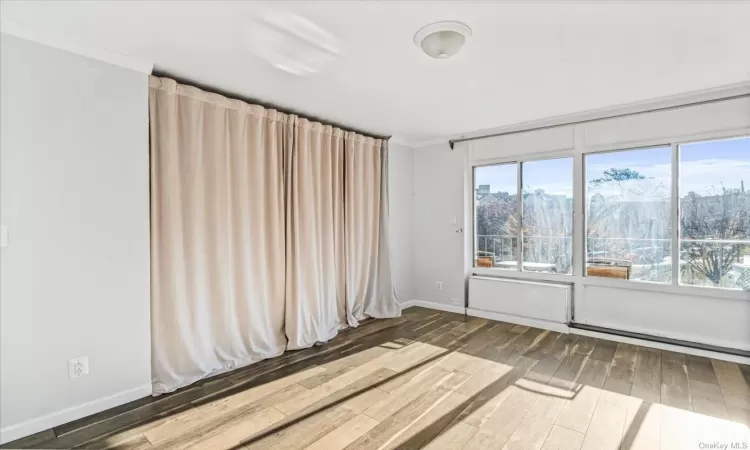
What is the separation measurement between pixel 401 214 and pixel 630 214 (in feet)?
9.11

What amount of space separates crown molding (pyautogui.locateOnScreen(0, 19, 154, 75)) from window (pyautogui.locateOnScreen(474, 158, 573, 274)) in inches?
158

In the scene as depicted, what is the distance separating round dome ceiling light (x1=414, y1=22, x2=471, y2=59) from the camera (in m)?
2.11

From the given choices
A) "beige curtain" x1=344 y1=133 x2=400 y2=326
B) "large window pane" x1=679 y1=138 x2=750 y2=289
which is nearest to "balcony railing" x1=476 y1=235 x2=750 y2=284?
"large window pane" x1=679 y1=138 x2=750 y2=289

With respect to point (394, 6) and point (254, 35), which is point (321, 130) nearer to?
point (254, 35)

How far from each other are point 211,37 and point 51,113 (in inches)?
43.1

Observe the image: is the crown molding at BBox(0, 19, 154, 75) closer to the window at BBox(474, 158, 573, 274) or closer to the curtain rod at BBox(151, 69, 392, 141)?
the curtain rod at BBox(151, 69, 392, 141)

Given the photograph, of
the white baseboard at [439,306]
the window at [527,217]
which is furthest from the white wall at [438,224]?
the window at [527,217]

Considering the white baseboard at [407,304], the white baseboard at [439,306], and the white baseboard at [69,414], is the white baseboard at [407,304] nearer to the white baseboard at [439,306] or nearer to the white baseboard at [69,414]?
the white baseboard at [439,306]

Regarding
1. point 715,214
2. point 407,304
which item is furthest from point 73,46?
point 715,214

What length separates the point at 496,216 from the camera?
4832 millimetres

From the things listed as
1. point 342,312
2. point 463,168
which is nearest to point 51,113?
point 342,312

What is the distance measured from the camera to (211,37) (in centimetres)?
223

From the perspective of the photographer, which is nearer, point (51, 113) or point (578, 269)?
point (51, 113)

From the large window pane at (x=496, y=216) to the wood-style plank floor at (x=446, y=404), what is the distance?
147 cm
